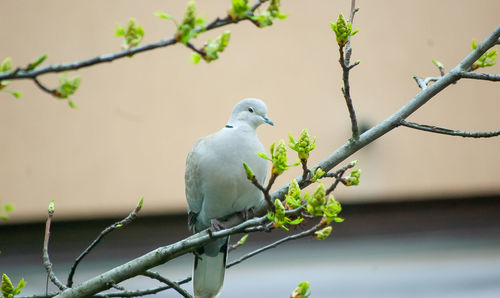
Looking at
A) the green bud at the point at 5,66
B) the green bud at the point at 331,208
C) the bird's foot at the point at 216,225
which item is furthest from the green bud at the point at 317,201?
the bird's foot at the point at 216,225

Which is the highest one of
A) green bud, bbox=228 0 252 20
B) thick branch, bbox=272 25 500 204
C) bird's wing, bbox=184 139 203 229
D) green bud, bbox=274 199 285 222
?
bird's wing, bbox=184 139 203 229

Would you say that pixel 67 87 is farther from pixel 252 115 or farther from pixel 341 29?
pixel 252 115

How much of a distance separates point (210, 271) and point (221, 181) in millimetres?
258

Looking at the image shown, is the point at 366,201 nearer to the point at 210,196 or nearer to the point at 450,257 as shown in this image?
the point at 450,257

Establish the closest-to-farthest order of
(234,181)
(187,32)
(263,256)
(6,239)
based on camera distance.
A: (187,32)
(234,181)
(6,239)
(263,256)

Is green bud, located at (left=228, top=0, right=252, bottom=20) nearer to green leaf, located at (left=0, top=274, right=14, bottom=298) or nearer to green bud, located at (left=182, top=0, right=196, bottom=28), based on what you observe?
green bud, located at (left=182, top=0, right=196, bottom=28)

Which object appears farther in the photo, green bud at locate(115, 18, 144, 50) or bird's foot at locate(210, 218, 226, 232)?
bird's foot at locate(210, 218, 226, 232)

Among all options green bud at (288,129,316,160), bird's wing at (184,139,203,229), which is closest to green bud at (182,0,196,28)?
green bud at (288,129,316,160)

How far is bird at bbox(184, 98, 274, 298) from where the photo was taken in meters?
1.26

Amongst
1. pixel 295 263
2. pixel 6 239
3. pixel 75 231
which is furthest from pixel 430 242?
pixel 6 239

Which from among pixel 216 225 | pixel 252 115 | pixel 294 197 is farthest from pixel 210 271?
pixel 294 197

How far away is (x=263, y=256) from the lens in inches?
114

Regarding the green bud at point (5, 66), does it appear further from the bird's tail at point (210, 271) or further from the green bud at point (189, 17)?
the bird's tail at point (210, 271)

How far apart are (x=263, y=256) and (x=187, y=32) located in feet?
7.97
